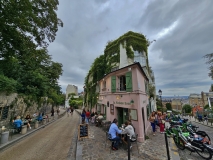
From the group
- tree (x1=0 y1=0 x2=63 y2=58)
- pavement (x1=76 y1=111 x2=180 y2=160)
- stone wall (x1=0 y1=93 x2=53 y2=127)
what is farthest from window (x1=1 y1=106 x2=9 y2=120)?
pavement (x1=76 y1=111 x2=180 y2=160)

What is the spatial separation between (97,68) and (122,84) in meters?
9.21

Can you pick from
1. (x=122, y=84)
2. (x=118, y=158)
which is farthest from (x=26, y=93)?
(x=118, y=158)

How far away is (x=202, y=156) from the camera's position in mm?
5145

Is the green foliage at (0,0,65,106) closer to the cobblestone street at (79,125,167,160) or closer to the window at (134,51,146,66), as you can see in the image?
the cobblestone street at (79,125,167,160)

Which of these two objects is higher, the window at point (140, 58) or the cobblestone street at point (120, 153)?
the window at point (140, 58)

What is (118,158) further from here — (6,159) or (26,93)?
(26,93)

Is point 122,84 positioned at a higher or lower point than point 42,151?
higher

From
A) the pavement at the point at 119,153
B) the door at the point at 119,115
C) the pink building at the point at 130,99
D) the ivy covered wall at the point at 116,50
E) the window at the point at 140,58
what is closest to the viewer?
the pavement at the point at 119,153

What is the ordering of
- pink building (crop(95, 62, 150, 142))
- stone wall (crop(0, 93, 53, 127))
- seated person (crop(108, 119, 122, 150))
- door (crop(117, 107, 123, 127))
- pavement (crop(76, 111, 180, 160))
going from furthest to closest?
1. door (crop(117, 107, 123, 127))
2. stone wall (crop(0, 93, 53, 127))
3. pink building (crop(95, 62, 150, 142))
4. seated person (crop(108, 119, 122, 150))
5. pavement (crop(76, 111, 180, 160))

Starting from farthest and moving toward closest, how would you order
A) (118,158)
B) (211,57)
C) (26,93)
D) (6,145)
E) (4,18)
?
1. (26,93)
2. (211,57)
3. (6,145)
4. (4,18)
5. (118,158)

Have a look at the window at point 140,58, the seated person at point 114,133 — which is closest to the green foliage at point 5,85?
the seated person at point 114,133

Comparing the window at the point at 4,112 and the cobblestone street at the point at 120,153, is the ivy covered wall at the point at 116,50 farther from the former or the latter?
the cobblestone street at the point at 120,153

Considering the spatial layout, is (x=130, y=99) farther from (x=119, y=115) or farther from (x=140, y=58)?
(x=140, y=58)

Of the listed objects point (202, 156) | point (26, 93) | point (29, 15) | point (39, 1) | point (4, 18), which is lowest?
point (202, 156)
